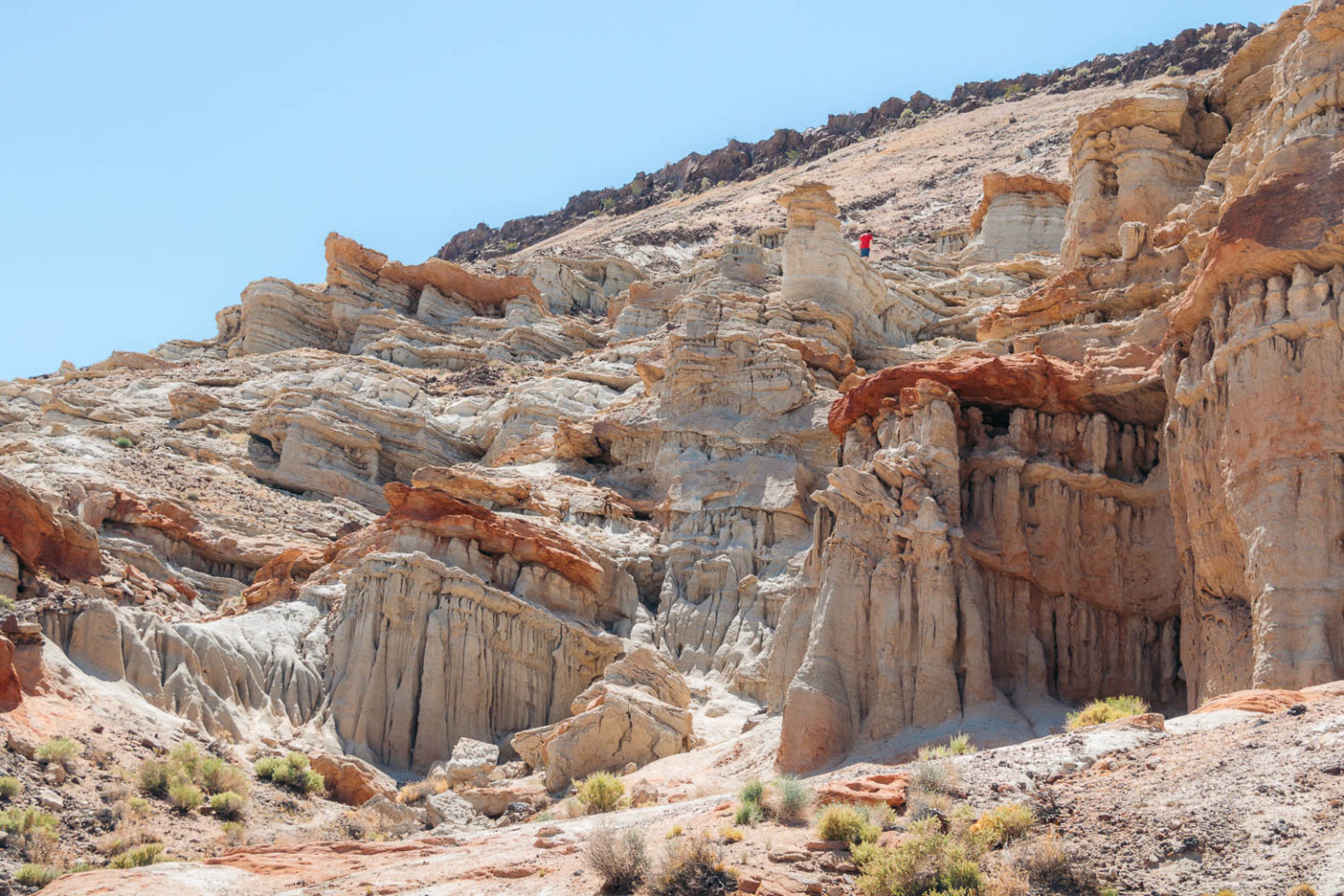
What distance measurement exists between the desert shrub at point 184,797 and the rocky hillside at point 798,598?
0.09 m

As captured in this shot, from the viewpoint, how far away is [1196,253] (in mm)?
27453

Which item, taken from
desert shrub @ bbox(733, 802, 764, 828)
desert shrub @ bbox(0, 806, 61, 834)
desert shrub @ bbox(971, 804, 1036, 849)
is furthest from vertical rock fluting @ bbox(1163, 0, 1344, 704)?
desert shrub @ bbox(0, 806, 61, 834)

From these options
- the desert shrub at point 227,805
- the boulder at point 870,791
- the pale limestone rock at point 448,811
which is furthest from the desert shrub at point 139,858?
the boulder at point 870,791

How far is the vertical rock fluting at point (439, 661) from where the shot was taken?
104 feet

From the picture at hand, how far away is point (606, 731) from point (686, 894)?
39.1ft

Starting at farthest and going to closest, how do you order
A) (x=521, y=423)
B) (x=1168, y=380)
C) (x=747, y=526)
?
(x=521, y=423)
(x=747, y=526)
(x=1168, y=380)

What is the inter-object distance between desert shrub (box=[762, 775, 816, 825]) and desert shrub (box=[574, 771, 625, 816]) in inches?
201

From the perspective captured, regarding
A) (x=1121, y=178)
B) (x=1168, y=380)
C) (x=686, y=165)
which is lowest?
(x=1168, y=380)

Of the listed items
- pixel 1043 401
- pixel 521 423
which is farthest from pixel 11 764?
pixel 521 423

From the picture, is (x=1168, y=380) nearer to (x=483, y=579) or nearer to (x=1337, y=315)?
(x=1337, y=315)

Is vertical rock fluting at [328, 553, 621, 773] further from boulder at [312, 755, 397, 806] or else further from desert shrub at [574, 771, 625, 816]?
desert shrub at [574, 771, 625, 816]

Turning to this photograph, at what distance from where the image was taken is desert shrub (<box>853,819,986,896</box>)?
1352 centimetres

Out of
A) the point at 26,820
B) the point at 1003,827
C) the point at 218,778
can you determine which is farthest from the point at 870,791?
the point at 218,778

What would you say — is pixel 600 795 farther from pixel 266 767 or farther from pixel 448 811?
pixel 266 767
